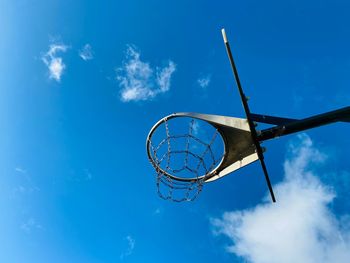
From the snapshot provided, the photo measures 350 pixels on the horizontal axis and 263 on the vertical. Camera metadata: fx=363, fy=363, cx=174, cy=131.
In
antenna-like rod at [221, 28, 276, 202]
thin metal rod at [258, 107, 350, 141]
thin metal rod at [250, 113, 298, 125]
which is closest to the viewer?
antenna-like rod at [221, 28, 276, 202]

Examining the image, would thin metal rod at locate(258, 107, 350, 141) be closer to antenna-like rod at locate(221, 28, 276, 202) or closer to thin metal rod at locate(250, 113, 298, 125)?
thin metal rod at locate(250, 113, 298, 125)

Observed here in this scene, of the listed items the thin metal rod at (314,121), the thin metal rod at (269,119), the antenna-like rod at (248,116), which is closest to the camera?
the antenna-like rod at (248,116)

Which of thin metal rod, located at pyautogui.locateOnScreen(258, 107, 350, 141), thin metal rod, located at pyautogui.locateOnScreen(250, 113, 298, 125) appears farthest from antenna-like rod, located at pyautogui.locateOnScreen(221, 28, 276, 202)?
thin metal rod, located at pyautogui.locateOnScreen(258, 107, 350, 141)

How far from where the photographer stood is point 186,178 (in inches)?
408

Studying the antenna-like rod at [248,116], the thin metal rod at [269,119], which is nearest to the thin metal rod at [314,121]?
the thin metal rod at [269,119]

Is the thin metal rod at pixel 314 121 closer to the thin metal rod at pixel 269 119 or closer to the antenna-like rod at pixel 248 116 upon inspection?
the thin metal rod at pixel 269 119

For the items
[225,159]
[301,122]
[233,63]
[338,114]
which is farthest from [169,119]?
[338,114]

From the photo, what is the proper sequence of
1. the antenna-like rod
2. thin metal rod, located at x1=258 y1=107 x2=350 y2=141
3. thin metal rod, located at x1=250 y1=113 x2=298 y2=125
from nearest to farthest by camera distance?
the antenna-like rod
thin metal rod, located at x1=258 y1=107 x2=350 y2=141
thin metal rod, located at x1=250 y1=113 x2=298 y2=125

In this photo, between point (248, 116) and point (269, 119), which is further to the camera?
point (269, 119)

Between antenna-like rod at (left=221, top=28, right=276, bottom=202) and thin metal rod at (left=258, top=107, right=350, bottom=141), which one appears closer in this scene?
antenna-like rod at (left=221, top=28, right=276, bottom=202)

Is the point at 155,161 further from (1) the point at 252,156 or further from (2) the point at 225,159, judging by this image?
(1) the point at 252,156

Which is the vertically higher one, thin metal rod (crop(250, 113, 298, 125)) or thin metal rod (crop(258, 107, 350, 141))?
Answer: thin metal rod (crop(250, 113, 298, 125))

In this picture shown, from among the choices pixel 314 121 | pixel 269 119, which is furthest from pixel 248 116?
pixel 314 121

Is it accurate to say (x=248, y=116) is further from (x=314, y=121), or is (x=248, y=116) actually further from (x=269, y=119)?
(x=314, y=121)
